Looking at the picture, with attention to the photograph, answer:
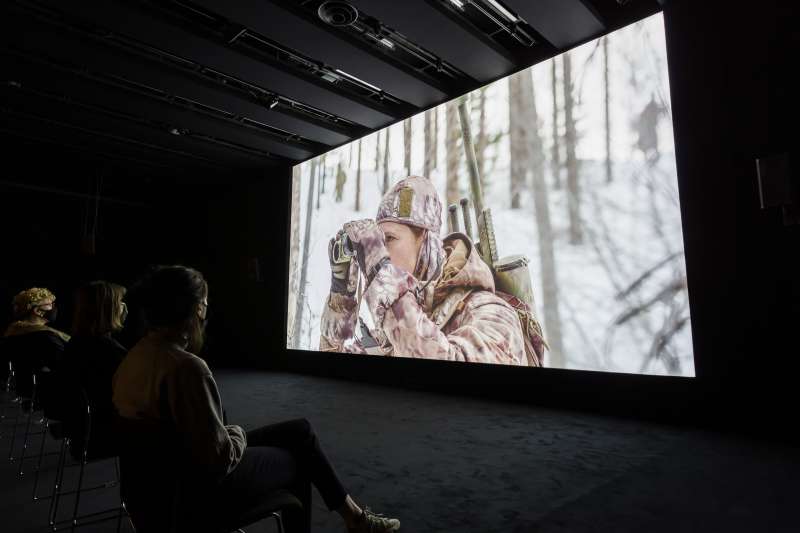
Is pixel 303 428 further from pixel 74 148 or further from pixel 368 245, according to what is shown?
pixel 74 148

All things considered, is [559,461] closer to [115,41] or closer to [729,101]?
[729,101]

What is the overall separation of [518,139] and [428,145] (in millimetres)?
1171

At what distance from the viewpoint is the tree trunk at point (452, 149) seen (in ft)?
15.4

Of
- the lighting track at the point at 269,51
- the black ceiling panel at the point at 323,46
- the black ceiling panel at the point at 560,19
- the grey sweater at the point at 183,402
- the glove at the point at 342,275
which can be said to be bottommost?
the grey sweater at the point at 183,402

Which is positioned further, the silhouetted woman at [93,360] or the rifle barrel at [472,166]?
the rifle barrel at [472,166]

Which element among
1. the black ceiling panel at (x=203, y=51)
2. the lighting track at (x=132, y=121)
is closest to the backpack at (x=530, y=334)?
the black ceiling panel at (x=203, y=51)

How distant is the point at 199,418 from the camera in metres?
1.09

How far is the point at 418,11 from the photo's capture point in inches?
144

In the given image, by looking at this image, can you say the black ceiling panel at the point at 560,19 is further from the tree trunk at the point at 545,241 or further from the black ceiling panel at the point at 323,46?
the black ceiling panel at the point at 323,46

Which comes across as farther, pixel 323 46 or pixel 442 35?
pixel 323 46

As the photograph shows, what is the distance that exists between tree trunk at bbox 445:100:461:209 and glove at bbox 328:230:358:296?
1.63m

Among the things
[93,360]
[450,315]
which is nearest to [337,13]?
[450,315]

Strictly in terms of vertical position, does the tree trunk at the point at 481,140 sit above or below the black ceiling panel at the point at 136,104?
below

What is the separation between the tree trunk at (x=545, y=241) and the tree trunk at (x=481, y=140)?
1.50 feet
